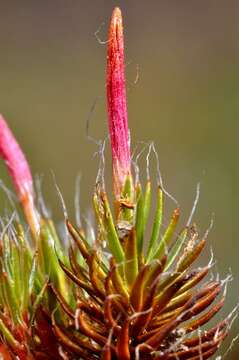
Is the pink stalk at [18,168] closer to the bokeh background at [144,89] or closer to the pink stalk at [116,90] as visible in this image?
the pink stalk at [116,90]

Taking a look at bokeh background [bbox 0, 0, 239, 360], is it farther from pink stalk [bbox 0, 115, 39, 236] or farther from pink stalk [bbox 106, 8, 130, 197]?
pink stalk [bbox 106, 8, 130, 197]

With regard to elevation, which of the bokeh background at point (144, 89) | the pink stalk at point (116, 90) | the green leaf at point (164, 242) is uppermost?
the bokeh background at point (144, 89)

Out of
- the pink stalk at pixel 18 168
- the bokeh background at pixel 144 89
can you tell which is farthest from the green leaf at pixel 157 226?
the bokeh background at pixel 144 89

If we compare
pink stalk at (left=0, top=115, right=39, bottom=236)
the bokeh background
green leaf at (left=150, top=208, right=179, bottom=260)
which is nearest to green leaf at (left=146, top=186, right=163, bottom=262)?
green leaf at (left=150, top=208, right=179, bottom=260)

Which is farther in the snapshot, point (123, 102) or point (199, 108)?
point (199, 108)

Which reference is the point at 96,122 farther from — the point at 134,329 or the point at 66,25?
the point at 134,329

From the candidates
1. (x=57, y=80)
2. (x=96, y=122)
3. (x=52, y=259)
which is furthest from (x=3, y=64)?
(x=52, y=259)
